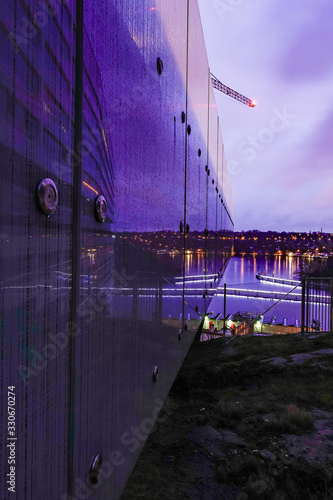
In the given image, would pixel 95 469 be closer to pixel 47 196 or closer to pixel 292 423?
pixel 47 196

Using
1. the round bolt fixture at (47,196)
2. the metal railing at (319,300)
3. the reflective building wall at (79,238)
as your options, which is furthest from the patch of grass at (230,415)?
the metal railing at (319,300)

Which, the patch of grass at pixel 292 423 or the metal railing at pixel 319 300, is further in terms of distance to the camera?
the metal railing at pixel 319 300

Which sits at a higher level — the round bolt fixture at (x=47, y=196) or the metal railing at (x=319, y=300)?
the round bolt fixture at (x=47, y=196)

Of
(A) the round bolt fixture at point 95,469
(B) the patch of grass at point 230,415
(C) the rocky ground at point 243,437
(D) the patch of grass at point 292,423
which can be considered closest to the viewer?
(A) the round bolt fixture at point 95,469

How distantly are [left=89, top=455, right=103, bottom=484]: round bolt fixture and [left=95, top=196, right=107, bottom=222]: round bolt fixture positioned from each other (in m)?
0.76

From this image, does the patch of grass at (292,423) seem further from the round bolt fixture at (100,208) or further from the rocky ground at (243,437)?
the round bolt fixture at (100,208)

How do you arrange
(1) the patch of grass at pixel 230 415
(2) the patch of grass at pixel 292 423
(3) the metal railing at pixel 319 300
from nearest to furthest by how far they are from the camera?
(2) the patch of grass at pixel 292 423, (1) the patch of grass at pixel 230 415, (3) the metal railing at pixel 319 300

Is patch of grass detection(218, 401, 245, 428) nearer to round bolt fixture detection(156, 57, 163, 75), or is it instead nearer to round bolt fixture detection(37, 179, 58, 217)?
round bolt fixture detection(156, 57, 163, 75)

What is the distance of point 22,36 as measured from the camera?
2.31 feet

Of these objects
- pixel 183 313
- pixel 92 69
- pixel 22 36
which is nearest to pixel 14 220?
pixel 22 36

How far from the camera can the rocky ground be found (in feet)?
7.78

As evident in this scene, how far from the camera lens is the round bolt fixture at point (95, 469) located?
1.07m

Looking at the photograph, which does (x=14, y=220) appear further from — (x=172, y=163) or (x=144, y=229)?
(x=172, y=163)

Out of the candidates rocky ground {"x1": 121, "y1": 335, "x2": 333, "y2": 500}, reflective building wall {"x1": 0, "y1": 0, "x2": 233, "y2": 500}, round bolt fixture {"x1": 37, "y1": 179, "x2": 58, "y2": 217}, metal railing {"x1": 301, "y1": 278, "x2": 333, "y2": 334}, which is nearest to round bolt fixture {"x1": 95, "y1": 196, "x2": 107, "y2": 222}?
reflective building wall {"x1": 0, "y1": 0, "x2": 233, "y2": 500}
